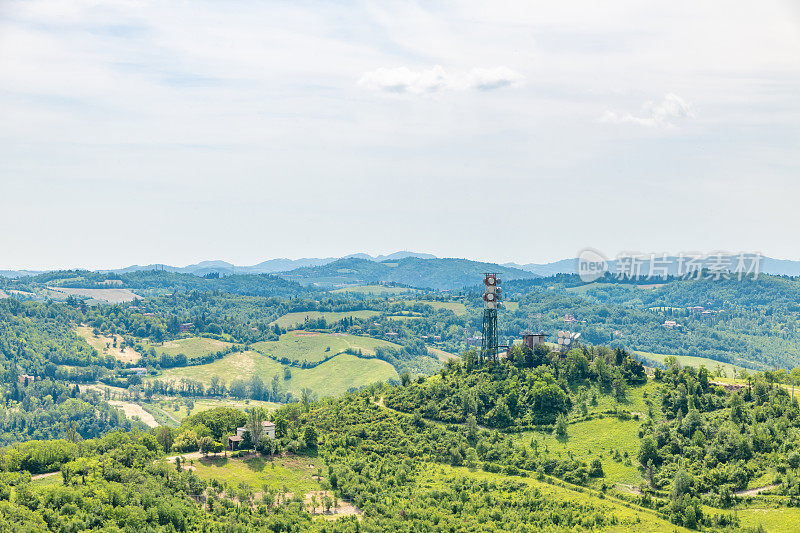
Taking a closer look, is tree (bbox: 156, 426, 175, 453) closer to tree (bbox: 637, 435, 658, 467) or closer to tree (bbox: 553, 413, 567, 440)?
tree (bbox: 553, 413, 567, 440)

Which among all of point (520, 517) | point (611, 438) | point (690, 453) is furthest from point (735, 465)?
point (520, 517)

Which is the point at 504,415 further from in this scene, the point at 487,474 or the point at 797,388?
the point at 797,388

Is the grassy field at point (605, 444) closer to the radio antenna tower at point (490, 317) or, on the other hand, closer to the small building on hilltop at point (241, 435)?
the radio antenna tower at point (490, 317)

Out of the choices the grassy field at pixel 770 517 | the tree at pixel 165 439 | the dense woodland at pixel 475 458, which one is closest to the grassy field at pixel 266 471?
the dense woodland at pixel 475 458

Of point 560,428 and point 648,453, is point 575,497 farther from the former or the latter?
point 560,428

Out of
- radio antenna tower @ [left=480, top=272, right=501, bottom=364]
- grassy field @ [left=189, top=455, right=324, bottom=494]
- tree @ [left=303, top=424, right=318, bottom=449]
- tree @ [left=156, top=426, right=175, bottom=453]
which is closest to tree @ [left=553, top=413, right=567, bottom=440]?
radio antenna tower @ [left=480, top=272, right=501, bottom=364]
